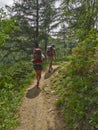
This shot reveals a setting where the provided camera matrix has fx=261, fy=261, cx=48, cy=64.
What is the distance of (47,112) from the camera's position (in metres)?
10.2

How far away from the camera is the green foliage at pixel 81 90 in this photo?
820 cm

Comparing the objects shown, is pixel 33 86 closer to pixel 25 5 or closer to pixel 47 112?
pixel 47 112

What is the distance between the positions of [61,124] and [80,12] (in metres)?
8.80

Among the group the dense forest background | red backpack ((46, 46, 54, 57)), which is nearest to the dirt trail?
the dense forest background

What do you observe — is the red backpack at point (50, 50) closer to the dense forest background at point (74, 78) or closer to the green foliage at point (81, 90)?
the dense forest background at point (74, 78)

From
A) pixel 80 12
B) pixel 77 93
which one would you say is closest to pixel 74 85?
pixel 77 93

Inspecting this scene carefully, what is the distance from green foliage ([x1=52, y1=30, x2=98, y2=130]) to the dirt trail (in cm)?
39

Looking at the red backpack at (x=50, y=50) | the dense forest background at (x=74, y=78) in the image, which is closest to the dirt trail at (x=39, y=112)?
the dense forest background at (x=74, y=78)

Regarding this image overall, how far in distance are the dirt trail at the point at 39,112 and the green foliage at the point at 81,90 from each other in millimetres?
393

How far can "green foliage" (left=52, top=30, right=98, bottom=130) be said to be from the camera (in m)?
8.20

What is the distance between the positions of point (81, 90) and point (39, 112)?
80.0 inches

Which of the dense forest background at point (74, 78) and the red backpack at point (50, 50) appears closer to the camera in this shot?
the dense forest background at point (74, 78)

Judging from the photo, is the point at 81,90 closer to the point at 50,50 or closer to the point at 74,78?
the point at 74,78

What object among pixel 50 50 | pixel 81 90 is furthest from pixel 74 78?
pixel 50 50
